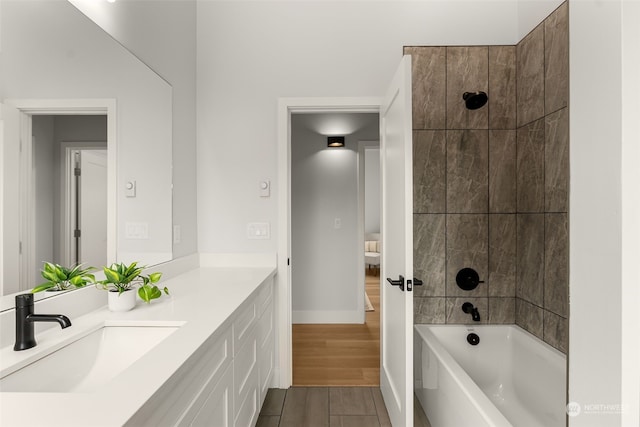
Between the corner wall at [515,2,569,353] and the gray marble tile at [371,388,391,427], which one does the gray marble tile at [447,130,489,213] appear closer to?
the corner wall at [515,2,569,353]

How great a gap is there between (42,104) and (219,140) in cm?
137

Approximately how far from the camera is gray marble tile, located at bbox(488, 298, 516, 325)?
2.34m

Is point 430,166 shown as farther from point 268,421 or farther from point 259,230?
point 268,421

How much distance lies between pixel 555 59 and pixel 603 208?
6.75 feet

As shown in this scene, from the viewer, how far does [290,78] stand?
2.46 meters

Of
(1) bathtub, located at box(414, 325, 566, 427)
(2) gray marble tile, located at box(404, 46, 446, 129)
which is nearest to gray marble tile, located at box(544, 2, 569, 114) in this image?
(2) gray marble tile, located at box(404, 46, 446, 129)

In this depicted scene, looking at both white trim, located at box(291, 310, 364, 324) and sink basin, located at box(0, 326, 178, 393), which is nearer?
sink basin, located at box(0, 326, 178, 393)

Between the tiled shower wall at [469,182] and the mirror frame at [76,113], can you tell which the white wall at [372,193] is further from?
the mirror frame at [76,113]

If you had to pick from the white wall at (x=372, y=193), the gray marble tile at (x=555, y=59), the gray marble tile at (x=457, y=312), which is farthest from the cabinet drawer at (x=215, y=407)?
the white wall at (x=372, y=193)

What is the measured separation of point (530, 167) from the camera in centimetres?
216

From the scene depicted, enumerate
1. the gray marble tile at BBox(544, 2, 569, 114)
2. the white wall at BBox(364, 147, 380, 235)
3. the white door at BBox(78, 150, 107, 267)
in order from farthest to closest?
the white wall at BBox(364, 147, 380, 235), the gray marble tile at BBox(544, 2, 569, 114), the white door at BBox(78, 150, 107, 267)

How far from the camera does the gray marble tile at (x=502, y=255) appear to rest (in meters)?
2.31

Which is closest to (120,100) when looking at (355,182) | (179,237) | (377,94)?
(179,237)

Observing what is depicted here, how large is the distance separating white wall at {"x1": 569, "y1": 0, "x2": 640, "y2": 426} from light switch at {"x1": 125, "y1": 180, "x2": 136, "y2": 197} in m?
1.73
